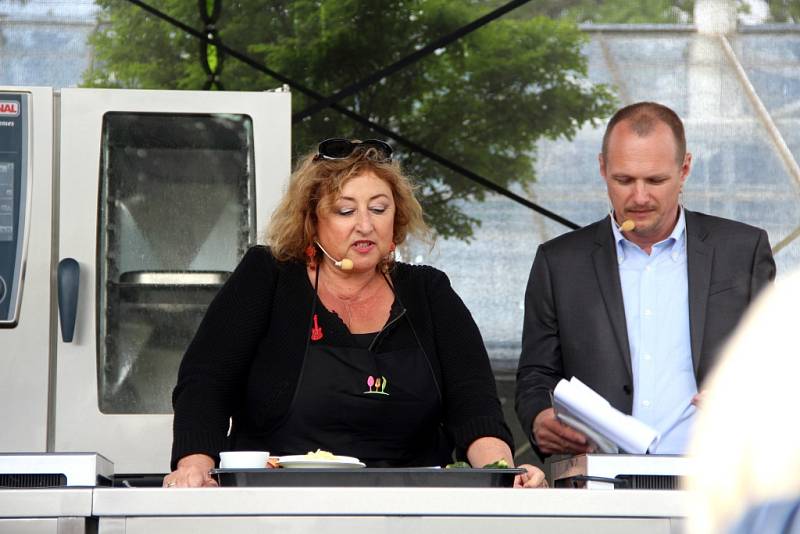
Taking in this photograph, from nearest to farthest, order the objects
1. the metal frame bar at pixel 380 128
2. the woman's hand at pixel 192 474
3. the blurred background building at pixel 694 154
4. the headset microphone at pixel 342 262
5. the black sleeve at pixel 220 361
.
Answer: the woman's hand at pixel 192 474 < the black sleeve at pixel 220 361 < the headset microphone at pixel 342 262 < the metal frame bar at pixel 380 128 < the blurred background building at pixel 694 154

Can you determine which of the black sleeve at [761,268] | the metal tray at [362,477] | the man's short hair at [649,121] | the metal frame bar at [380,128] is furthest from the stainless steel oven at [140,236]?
the metal tray at [362,477]

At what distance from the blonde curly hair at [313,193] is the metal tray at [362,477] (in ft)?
3.08

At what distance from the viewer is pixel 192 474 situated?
2.03m

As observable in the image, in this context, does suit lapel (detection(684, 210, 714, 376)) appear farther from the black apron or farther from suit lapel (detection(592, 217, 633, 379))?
the black apron

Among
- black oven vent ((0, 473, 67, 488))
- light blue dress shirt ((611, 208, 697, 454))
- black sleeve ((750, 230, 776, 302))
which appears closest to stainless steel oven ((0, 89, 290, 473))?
light blue dress shirt ((611, 208, 697, 454))

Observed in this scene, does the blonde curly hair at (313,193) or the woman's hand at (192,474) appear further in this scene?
the blonde curly hair at (313,193)

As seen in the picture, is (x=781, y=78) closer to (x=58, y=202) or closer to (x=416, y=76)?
(x=416, y=76)

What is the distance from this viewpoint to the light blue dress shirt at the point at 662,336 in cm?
274

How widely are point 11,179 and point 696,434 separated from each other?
312 centimetres

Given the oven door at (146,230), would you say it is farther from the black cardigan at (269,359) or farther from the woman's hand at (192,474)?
the woman's hand at (192,474)

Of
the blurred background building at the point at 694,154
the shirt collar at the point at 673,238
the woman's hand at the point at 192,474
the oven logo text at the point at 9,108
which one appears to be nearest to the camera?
the woman's hand at the point at 192,474

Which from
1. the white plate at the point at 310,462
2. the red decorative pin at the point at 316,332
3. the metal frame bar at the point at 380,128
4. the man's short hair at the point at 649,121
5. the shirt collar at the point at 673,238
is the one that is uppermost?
the metal frame bar at the point at 380,128

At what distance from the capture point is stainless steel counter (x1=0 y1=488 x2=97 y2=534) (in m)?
1.54

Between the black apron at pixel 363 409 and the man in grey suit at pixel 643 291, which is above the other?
the man in grey suit at pixel 643 291
